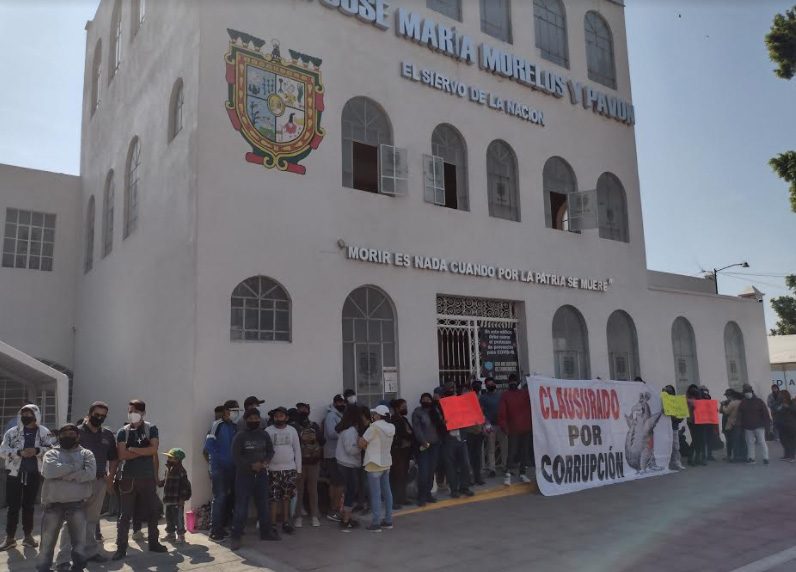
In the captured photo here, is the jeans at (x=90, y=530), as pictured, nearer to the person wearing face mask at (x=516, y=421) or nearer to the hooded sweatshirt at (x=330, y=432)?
the hooded sweatshirt at (x=330, y=432)

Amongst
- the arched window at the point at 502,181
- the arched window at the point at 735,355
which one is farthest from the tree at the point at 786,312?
the arched window at the point at 502,181

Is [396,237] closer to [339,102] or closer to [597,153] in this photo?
[339,102]

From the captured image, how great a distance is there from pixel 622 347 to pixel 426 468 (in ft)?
24.5

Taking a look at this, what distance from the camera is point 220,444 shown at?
26.4 ft

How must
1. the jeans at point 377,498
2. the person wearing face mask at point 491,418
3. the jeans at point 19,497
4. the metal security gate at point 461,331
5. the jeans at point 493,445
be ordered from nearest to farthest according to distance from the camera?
1. the jeans at point 19,497
2. the jeans at point 377,498
3. the person wearing face mask at point 491,418
4. the jeans at point 493,445
5. the metal security gate at point 461,331

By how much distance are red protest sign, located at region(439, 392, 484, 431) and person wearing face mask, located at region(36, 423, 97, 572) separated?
5105 millimetres

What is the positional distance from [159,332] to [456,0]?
9.05 meters

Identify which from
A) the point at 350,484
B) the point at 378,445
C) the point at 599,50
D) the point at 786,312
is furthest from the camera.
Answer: the point at 786,312

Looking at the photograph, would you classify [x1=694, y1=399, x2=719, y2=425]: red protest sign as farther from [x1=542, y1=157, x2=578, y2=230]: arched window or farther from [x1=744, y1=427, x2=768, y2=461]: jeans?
[x1=542, y1=157, x2=578, y2=230]: arched window

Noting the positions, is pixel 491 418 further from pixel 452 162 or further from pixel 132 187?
pixel 132 187

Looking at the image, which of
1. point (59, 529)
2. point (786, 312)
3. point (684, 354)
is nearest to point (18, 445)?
point (59, 529)

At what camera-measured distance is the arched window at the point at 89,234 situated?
50.4ft

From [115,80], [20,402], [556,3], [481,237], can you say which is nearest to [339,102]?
[481,237]

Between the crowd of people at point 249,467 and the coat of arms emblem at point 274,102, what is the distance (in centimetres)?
395
